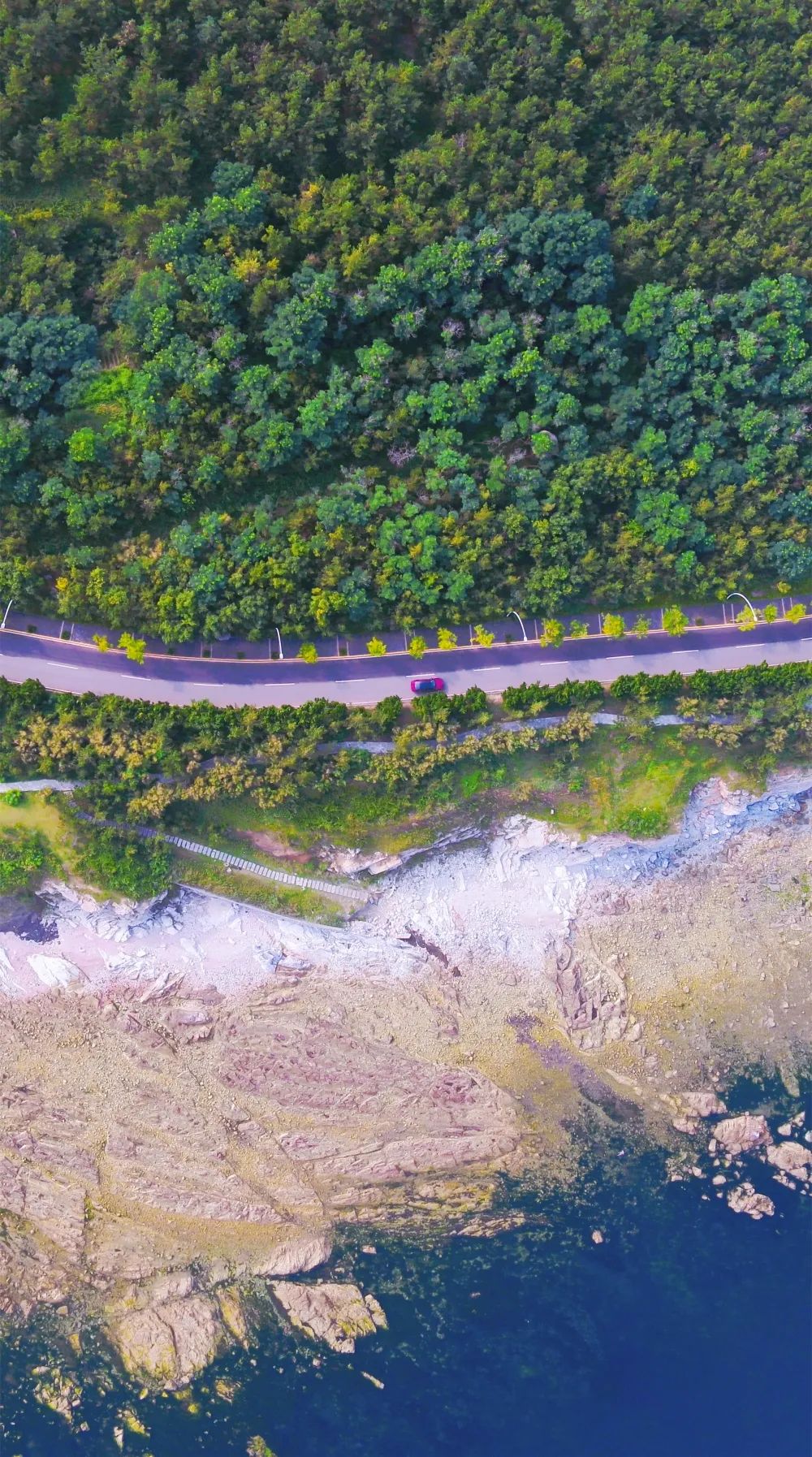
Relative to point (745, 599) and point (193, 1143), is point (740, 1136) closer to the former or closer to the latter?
point (745, 599)

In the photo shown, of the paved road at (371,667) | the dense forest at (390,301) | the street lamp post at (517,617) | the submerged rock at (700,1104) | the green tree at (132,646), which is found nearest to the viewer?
the dense forest at (390,301)

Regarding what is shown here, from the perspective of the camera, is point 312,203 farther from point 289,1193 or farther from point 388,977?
point 289,1193

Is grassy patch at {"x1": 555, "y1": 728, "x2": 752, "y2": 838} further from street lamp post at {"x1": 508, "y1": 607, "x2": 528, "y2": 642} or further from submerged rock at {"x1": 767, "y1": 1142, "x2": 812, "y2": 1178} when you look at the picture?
submerged rock at {"x1": 767, "y1": 1142, "x2": 812, "y2": 1178}

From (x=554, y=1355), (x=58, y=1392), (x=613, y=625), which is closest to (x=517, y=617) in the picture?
(x=613, y=625)

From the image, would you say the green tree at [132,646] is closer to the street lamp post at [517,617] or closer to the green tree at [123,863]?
the green tree at [123,863]

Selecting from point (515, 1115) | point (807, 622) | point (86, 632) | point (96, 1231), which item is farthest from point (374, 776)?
point (96, 1231)

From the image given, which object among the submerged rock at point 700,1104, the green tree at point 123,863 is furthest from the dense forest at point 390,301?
the submerged rock at point 700,1104

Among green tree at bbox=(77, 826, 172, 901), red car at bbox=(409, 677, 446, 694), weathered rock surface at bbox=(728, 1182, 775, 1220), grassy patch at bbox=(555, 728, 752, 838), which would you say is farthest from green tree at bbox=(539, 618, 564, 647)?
weathered rock surface at bbox=(728, 1182, 775, 1220)
